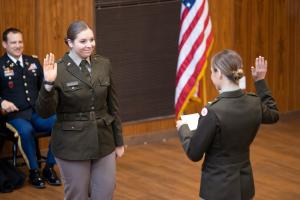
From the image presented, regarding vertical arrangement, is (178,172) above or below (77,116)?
below

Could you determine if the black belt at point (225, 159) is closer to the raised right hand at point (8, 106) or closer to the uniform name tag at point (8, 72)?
the raised right hand at point (8, 106)

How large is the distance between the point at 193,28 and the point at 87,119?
2.65 m

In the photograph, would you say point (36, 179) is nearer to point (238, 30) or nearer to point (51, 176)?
point (51, 176)

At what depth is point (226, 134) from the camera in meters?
3.81

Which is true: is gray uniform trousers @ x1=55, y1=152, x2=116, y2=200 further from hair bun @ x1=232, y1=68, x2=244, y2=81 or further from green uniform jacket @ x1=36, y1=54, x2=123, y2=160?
hair bun @ x1=232, y1=68, x2=244, y2=81

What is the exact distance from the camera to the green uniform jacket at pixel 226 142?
3793 millimetres

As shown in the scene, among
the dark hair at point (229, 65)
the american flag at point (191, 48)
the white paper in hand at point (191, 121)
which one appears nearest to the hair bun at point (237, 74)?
the dark hair at point (229, 65)

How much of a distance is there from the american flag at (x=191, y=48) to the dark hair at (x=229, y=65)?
3.17 metres

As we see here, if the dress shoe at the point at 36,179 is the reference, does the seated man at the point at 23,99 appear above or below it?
above

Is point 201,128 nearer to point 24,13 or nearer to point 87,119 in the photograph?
point 87,119

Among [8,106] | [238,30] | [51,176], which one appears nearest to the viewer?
[8,106]

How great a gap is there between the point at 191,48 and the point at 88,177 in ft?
8.81

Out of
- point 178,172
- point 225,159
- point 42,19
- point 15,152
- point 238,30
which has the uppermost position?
point 42,19

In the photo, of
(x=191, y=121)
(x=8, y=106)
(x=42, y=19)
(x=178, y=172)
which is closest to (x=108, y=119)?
(x=191, y=121)
